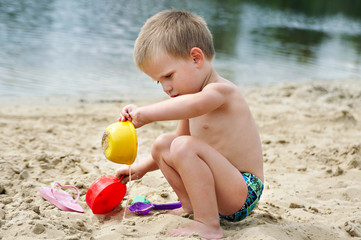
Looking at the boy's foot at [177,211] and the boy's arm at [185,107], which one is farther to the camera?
the boy's foot at [177,211]

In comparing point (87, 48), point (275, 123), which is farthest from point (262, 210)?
point (87, 48)

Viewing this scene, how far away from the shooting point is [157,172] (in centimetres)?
312

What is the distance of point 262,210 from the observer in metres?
2.45

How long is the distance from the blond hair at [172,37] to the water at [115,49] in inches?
132

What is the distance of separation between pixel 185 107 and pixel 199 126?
0.87ft

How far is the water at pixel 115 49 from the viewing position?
5.96 meters

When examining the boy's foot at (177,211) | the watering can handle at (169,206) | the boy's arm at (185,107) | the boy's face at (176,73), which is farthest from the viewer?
the watering can handle at (169,206)

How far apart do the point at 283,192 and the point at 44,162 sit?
1695 millimetres

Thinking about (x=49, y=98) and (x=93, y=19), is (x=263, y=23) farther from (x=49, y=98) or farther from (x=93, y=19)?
(x=49, y=98)

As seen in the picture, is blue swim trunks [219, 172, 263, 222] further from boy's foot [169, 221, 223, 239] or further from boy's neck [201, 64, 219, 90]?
boy's neck [201, 64, 219, 90]

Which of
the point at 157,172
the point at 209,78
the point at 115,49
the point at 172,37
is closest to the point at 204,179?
the point at 209,78

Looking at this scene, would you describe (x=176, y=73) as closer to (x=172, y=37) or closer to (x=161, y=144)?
(x=172, y=37)

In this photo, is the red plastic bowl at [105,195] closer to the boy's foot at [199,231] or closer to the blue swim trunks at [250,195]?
the boy's foot at [199,231]

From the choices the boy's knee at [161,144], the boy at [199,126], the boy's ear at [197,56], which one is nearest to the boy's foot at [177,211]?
the boy at [199,126]
